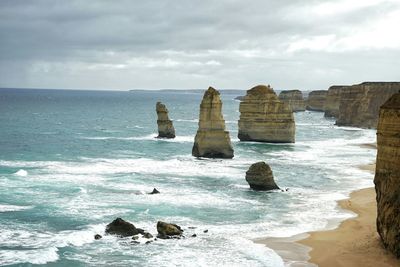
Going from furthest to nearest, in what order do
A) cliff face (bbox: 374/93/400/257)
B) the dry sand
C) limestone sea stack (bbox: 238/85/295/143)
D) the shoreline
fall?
limestone sea stack (bbox: 238/85/295/143), the shoreline, the dry sand, cliff face (bbox: 374/93/400/257)

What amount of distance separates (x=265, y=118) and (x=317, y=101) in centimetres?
11037

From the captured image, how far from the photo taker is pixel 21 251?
24.5 metres

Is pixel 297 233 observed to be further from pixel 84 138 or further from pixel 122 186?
pixel 84 138

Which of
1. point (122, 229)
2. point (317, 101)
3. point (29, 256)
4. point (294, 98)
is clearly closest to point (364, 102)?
point (294, 98)

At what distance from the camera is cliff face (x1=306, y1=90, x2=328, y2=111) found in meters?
175

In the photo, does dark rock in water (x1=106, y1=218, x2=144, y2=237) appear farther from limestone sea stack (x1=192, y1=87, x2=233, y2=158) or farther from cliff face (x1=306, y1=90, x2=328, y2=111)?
cliff face (x1=306, y1=90, x2=328, y2=111)

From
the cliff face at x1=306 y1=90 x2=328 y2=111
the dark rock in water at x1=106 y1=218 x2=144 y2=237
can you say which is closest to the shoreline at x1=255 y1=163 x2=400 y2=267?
the dark rock in water at x1=106 y1=218 x2=144 y2=237

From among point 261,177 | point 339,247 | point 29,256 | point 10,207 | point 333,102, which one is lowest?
point 29,256

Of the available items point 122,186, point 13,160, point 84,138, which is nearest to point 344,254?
point 122,186

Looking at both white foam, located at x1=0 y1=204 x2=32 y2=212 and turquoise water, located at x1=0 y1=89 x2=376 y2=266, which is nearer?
turquoise water, located at x1=0 y1=89 x2=376 y2=266

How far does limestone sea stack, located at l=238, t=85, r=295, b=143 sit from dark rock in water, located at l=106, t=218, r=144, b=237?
4529cm

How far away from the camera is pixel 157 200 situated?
118ft

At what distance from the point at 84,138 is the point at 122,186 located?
130 ft

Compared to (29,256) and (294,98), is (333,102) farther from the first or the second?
(29,256)
